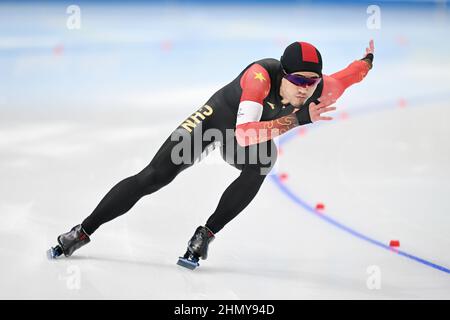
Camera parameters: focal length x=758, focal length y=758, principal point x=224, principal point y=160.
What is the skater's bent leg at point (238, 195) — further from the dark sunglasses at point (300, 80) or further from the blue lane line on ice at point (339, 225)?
the blue lane line on ice at point (339, 225)

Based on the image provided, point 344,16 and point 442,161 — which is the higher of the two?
point 344,16

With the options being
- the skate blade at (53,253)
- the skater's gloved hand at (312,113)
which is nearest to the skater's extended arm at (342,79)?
the skater's gloved hand at (312,113)

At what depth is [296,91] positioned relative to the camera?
3684 millimetres

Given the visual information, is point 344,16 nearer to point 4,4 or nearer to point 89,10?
point 89,10

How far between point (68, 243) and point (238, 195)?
35.4 inches

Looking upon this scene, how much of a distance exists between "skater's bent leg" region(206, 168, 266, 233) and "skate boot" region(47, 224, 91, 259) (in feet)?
2.21

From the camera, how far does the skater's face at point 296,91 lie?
3.61 meters

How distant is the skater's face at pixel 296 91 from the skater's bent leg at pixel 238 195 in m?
0.40

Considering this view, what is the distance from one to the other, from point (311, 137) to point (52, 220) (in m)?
2.80

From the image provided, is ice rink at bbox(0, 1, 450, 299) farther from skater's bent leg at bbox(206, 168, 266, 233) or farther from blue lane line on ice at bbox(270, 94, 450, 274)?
skater's bent leg at bbox(206, 168, 266, 233)

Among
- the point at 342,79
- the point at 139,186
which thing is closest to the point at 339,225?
the point at 342,79

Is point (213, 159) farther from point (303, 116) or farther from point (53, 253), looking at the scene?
point (303, 116)

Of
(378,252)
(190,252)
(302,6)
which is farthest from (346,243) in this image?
(302,6)

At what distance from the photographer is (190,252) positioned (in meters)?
3.81
